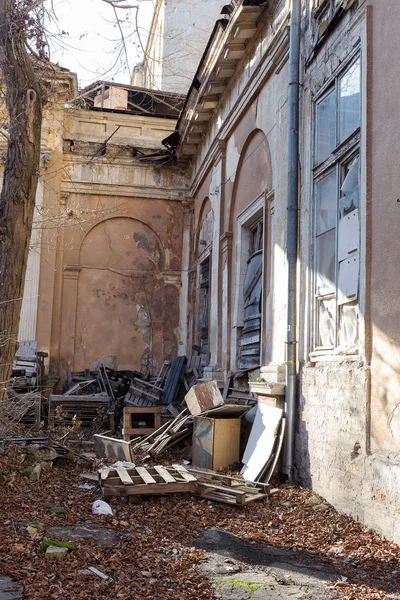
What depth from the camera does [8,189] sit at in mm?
6523

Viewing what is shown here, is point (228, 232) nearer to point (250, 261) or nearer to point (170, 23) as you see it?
point (250, 261)

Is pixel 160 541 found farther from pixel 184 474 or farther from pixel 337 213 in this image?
pixel 337 213

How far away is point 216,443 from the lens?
25.6 ft

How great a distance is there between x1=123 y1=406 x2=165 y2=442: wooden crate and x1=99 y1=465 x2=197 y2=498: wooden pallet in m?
2.85

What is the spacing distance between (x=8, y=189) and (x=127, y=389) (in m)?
7.09

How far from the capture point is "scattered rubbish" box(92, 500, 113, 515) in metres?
5.66

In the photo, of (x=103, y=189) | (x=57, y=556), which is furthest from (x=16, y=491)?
(x=103, y=189)

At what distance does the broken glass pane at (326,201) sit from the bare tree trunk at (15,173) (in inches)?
128

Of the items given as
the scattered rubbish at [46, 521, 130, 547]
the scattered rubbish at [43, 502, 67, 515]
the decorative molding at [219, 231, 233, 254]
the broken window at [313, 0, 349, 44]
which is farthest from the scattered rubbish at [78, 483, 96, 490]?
the broken window at [313, 0, 349, 44]

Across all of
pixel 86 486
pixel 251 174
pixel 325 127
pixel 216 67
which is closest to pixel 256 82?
pixel 251 174

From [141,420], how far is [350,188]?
19.3ft

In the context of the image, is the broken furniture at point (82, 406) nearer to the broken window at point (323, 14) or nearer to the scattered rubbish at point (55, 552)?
the scattered rubbish at point (55, 552)

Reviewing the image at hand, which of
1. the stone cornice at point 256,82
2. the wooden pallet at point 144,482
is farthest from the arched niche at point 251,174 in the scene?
the wooden pallet at point 144,482

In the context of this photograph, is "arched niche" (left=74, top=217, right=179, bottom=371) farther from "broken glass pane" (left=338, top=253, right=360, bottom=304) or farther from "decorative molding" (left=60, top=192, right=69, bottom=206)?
"broken glass pane" (left=338, top=253, right=360, bottom=304)
